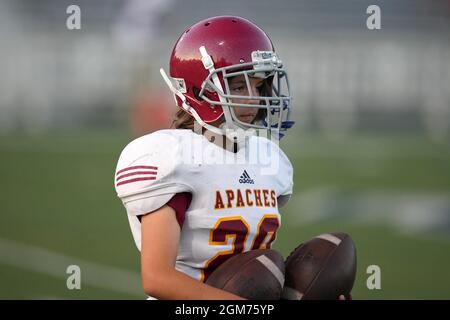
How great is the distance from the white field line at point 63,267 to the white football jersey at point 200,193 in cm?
259

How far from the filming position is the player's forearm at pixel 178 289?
206cm

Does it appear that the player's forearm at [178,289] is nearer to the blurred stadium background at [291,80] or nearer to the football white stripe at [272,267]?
the football white stripe at [272,267]

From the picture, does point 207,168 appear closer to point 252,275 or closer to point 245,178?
point 245,178

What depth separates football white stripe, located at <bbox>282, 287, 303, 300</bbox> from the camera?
7.11 ft

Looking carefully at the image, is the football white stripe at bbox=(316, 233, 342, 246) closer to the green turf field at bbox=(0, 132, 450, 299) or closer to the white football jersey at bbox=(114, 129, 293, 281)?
the white football jersey at bbox=(114, 129, 293, 281)

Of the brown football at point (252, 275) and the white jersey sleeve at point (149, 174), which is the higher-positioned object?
the white jersey sleeve at point (149, 174)

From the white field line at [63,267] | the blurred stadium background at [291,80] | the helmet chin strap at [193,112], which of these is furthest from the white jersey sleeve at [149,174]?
the blurred stadium background at [291,80]

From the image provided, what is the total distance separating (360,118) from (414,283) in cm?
714

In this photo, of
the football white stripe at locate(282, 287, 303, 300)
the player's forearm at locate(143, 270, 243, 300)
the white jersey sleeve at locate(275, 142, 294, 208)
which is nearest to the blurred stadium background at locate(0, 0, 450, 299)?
the white jersey sleeve at locate(275, 142, 294, 208)

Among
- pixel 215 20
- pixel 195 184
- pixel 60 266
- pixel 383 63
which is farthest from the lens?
pixel 383 63
